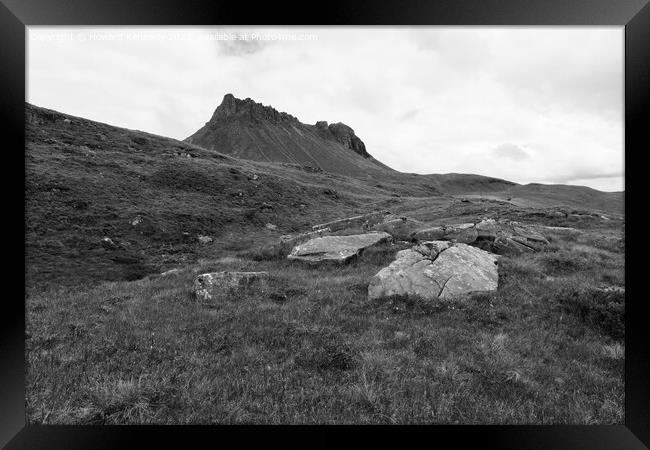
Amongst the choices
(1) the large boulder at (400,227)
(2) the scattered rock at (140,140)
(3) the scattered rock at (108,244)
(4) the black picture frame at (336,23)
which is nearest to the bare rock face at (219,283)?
(4) the black picture frame at (336,23)

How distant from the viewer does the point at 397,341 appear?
7254mm

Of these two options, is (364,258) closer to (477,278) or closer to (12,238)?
(477,278)

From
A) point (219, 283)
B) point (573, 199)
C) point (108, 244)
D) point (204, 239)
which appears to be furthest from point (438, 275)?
point (573, 199)

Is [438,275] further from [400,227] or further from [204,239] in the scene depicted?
[204,239]

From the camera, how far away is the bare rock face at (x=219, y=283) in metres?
10.2

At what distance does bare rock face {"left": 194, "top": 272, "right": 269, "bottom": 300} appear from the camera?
10242mm

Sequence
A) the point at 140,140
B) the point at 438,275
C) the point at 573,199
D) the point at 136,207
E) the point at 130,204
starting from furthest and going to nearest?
the point at 573,199
the point at 140,140
the point at 130,204
the point at 136,207
the point at 438,275

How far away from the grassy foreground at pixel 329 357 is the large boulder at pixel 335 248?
4.34 metres

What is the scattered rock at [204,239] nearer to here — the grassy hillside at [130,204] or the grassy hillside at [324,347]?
the grassy hillside at [130,204]

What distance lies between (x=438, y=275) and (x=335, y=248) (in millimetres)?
6615

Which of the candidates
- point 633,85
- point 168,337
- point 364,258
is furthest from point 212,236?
point 633,85

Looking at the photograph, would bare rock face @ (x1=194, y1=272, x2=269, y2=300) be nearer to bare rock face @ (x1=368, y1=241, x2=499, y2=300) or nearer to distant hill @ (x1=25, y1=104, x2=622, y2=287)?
bare rock face @ (x1=368, y1=241, x2=499, y2=300)

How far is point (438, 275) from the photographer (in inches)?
405

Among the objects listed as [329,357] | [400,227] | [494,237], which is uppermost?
[400,227]
